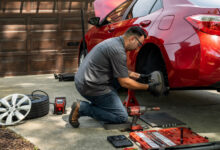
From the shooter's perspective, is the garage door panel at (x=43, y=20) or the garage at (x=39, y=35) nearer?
the garage at (x=39, y=35)

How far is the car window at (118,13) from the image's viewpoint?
17.7 feet

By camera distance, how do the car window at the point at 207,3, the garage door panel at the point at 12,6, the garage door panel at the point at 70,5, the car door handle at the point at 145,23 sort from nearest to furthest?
the car window at the point at 207,3 < the car door handle at the point at 145,23 < the garage door panel at the point at 12,6 < the garage door panel at the point at 70,5

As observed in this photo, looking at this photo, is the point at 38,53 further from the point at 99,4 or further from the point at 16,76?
the point at 99,4

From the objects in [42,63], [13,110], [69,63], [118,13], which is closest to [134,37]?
[13,110]

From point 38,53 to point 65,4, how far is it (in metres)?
1.48

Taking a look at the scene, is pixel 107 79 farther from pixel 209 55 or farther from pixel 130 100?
pixel 209 55

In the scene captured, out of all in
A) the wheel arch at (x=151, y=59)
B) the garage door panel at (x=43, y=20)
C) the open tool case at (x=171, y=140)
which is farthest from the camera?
the garage door panel at (x=43, y=20)

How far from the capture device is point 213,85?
11.8 feet

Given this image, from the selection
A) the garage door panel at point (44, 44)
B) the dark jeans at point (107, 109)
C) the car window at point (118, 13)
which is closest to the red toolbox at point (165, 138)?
the dark jeans at point (107, 109)

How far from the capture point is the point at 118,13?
5.48 metres

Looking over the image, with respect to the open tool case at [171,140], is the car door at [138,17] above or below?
above

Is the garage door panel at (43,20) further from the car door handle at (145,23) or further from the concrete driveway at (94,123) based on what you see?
the car door handle at (145,23)

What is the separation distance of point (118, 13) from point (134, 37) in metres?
1.88

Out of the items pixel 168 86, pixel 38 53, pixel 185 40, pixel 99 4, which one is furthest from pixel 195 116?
pixel 38 53
